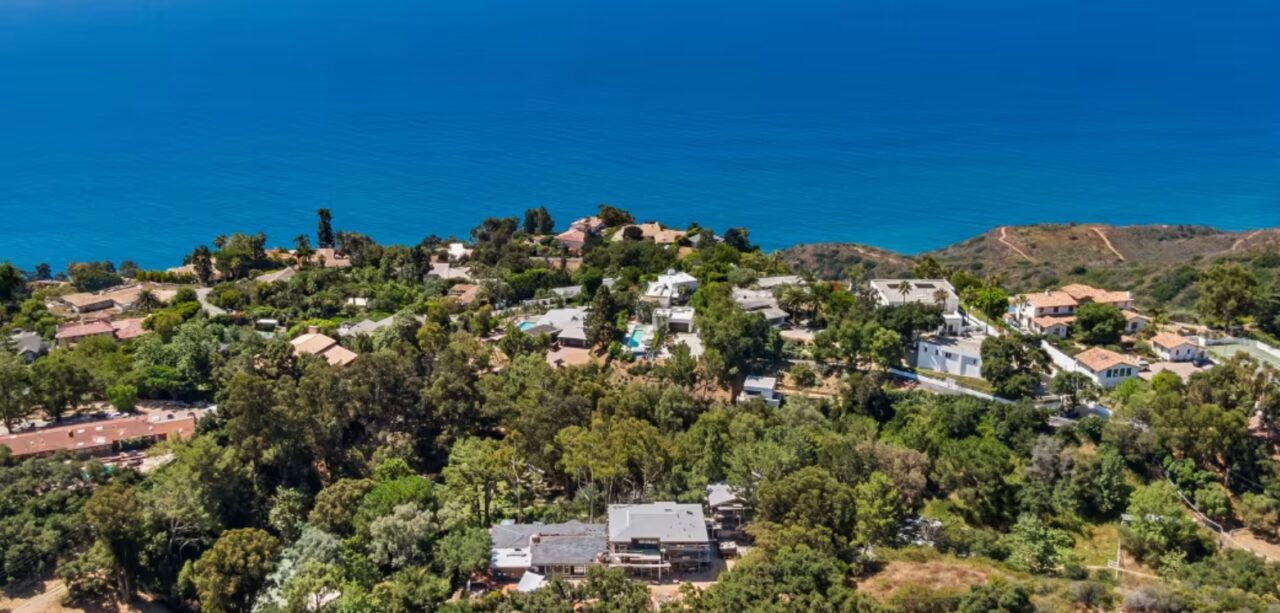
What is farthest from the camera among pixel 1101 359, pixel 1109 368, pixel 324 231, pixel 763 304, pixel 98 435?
pixel 324 231

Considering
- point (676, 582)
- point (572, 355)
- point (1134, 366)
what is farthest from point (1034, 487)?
point (572, 355)

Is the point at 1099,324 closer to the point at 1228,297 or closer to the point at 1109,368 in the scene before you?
the point at 1109,368

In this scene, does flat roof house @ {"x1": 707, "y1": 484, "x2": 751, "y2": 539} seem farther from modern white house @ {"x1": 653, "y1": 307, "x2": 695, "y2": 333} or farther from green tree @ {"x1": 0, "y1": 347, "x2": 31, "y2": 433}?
green tree @ {"x1": 0, "y1": 347, "x2": 31, "y2": 433}

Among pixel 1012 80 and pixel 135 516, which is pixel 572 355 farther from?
pixel 1012 80

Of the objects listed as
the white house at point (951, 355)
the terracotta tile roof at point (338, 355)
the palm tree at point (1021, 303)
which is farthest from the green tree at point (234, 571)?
the palm tree at point (1021, 303)

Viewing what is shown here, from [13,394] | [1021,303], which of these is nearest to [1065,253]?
[1021,303]

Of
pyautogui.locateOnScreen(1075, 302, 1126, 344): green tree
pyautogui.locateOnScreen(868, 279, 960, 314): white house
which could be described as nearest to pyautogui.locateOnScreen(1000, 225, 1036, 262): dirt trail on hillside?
pyautogui.locateOnScreen(868, 279, 960, 314): white house
